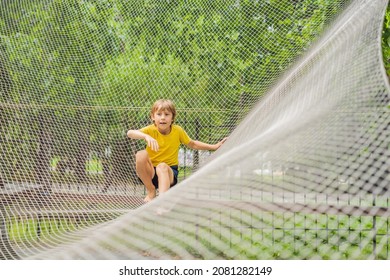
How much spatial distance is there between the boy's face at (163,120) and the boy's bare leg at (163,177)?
24 cm

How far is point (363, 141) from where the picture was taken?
1171mm

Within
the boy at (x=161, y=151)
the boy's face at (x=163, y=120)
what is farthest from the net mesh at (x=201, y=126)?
the boy's face at (x=163, y=120)

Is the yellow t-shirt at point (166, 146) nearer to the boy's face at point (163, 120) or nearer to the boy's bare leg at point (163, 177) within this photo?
the boy's face at point (163, 120)

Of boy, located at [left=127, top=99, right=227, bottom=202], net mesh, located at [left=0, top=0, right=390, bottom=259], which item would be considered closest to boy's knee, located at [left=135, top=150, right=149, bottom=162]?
boy, located at [left=127, top=99, right=227, bottom=202]

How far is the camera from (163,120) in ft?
6.93

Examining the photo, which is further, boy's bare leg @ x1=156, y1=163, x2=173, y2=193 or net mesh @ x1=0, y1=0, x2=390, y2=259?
boy's bare leg @ x1=156, y1=163, x2=173, y2=193

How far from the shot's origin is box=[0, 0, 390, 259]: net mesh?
1022mm

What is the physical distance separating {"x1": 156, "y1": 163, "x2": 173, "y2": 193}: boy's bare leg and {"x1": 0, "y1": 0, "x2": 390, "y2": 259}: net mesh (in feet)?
0.52

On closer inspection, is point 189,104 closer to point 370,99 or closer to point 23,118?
point 23,118

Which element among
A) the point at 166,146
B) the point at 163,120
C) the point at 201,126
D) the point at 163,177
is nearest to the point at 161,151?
the point at 166,146

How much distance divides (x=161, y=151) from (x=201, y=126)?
18.2 inches

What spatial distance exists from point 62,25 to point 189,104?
755mm

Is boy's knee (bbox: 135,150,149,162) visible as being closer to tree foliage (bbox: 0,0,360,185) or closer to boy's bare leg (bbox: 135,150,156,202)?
boy's bare leg (bbox: 135,150,156,202)

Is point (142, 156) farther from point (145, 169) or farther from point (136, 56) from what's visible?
point (136, 56)
